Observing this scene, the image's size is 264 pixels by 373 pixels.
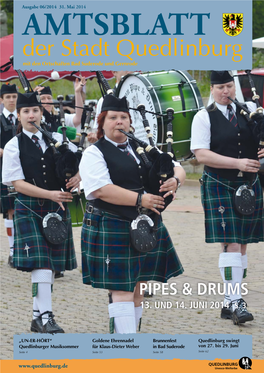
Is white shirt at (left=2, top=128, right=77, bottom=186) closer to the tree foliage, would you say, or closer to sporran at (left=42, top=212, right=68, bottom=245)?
sporran at (left=42, top=212, right=68, bottom=245)

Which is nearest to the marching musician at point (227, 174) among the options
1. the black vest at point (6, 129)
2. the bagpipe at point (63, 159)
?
the bagpipe at point (63, 159)

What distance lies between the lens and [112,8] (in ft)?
15.8

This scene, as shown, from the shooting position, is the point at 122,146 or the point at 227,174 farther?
the point at 227,174

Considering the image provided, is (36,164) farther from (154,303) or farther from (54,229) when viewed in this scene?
(154,303)

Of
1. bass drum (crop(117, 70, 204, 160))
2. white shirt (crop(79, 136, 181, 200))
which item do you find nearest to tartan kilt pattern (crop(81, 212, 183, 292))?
white shirt (crop(79, 136, 181, 200))

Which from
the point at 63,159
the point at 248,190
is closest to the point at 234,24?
the point at 248,190

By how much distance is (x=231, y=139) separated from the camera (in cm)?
533

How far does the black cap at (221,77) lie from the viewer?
17.4 ft

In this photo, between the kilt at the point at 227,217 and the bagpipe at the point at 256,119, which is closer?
the bagpipe at the point at 256,119

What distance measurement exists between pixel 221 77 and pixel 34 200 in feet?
5.37

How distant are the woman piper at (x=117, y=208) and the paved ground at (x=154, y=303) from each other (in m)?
0.85

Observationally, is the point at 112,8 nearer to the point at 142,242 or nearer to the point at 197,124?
the point at 197,124

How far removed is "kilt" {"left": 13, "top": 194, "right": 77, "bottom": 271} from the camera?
201 inches

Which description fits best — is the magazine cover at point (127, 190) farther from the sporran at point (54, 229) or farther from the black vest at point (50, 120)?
the black vest at point (50, 120)
